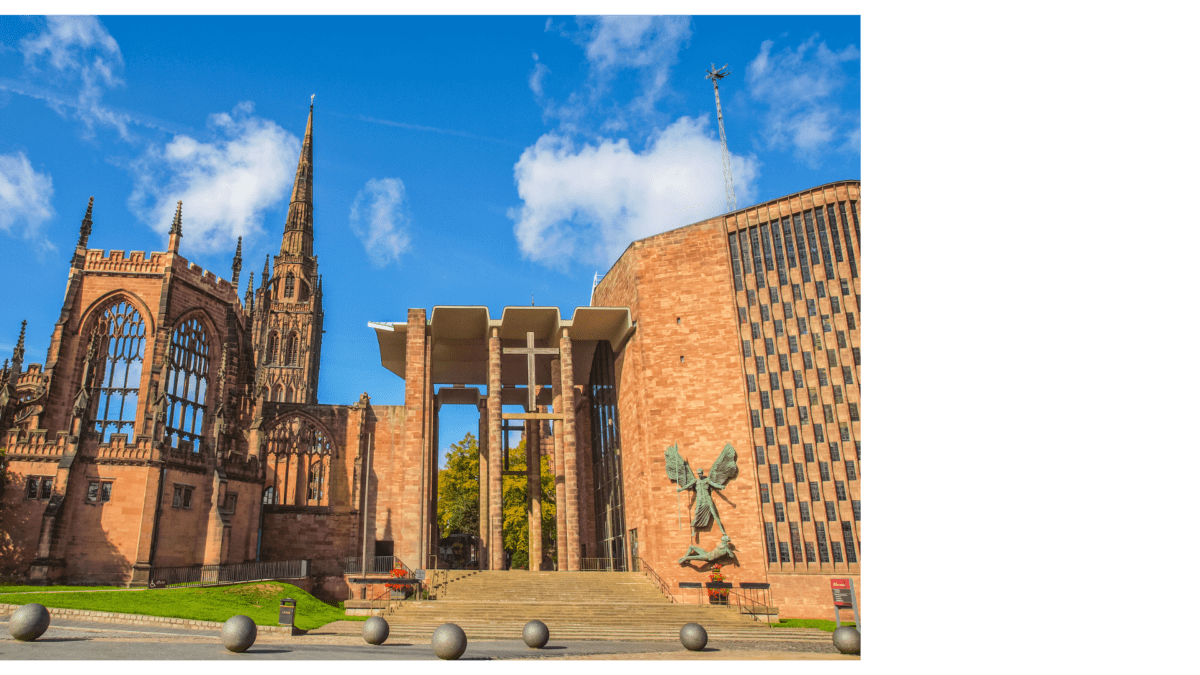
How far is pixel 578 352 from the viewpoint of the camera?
46688mm

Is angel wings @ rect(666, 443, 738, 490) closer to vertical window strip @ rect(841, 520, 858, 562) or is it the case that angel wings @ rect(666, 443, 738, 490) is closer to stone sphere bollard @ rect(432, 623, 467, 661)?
vertical window strip @ rect(841, 520, 858, 562)

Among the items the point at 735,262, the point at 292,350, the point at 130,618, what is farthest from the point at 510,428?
the point at 292,350

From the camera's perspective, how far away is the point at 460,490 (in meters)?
53.0

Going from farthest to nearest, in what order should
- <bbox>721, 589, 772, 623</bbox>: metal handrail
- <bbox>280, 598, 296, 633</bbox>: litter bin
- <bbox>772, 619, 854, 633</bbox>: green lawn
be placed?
<bbox>721, 589, 772, 623</bbox>: metal handrail → <bbox>772, 619, 854, 633</bbox>: green lawn → <bbox>280, 598, 296, 633</bbox>: litter bin

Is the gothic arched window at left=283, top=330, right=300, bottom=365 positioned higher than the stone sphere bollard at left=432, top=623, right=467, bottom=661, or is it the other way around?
the gothic arched window at left=283, top=330, right=300, bottom=365

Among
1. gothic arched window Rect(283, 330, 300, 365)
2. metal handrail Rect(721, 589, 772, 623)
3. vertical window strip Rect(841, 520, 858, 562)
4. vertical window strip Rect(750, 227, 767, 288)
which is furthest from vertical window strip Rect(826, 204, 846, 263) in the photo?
gothic arched window Rect(283, 330, 300, 365)

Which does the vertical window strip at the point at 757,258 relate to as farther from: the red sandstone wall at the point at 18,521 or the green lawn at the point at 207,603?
the red sandstone wall at the point at 18,521

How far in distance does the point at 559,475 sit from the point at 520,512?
35.7ft

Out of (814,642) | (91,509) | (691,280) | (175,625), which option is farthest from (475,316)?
(814,642)

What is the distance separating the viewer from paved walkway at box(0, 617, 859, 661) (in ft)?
45.6

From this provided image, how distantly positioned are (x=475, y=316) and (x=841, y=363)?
62.6 feet

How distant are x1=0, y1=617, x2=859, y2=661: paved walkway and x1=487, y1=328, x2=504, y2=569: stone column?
14840 millimetres

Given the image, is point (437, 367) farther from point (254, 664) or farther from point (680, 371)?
point (254, 664)

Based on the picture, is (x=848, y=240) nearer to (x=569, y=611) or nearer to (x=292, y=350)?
(x=569, y=611)
